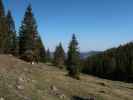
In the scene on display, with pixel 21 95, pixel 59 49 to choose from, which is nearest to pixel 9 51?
pixel 59 49

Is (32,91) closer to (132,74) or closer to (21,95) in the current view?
(21,95)

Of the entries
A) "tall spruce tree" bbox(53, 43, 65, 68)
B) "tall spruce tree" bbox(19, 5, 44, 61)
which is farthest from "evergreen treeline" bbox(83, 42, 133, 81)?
"tall spruce tree" bbox(19, 5, 44, 61)

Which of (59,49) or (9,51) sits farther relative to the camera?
(59,49)

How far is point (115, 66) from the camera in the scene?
131000mm

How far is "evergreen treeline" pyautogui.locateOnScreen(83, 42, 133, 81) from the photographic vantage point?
120 meters

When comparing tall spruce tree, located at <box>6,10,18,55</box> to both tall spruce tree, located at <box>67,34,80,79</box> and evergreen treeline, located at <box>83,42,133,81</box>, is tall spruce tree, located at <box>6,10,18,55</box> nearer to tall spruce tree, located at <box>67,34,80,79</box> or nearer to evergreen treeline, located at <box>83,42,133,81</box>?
tall spruce tree, located at <box>67,34,80,79</box>

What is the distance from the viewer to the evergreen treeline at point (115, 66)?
120188 millimetres

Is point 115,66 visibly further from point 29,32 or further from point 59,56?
point 29,32

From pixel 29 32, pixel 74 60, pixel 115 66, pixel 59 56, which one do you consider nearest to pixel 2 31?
pixel 29 32

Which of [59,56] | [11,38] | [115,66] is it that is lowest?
[115,66]

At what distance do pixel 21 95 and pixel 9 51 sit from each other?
173 ft

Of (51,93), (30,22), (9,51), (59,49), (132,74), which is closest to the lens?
(51,93)

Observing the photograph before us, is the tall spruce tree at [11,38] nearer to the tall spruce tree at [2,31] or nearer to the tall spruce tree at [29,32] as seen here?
the tall spruce tree at [2,31]

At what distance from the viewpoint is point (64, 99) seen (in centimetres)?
2592
